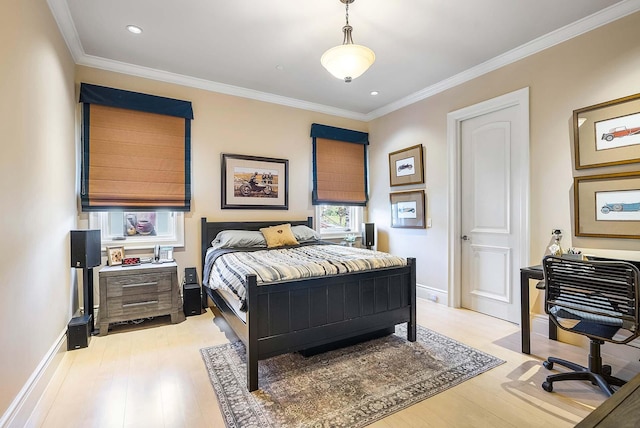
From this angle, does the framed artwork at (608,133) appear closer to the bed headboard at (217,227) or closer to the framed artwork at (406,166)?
the framed artwork at (406,166)

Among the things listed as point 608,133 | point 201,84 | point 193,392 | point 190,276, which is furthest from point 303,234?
point 608,133

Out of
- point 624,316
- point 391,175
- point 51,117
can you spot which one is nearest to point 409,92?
point 391,175

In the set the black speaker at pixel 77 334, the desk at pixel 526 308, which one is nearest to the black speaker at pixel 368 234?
the desk at pixel 526 308

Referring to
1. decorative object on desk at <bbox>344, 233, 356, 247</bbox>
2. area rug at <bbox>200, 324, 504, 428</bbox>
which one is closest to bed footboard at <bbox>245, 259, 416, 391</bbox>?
area rug at <bbox>200, 324, 504, 428</bbox>

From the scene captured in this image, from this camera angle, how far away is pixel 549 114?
2990 mm

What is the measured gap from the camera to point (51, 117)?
2.46 meters

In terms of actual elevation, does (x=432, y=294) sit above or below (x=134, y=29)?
below

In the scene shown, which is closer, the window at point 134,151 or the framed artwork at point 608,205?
the framed artwork at point 608,205

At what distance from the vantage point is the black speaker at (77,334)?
271cm

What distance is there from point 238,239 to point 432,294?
2676mm

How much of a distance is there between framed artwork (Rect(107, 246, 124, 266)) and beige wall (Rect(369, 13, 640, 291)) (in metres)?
3.75

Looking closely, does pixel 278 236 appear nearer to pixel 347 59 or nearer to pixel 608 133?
pixel 347 59

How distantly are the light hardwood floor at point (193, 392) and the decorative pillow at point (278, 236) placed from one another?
52.1 inches

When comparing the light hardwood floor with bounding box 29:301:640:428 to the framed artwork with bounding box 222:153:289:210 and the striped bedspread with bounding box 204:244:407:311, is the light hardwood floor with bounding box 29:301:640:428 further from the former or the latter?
the framed artwork with bounding box 222:153:289:210
